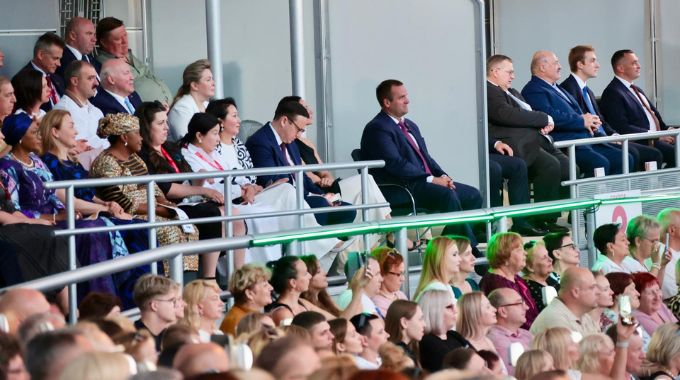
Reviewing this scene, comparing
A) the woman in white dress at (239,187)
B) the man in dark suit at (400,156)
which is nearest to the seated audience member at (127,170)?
the woman in white dress at (239,187)

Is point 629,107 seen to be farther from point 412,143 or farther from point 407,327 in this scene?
point 407,327

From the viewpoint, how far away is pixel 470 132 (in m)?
12.6

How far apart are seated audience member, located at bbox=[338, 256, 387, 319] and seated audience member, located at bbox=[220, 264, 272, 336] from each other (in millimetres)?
602

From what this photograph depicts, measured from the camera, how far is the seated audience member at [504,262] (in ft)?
30.4

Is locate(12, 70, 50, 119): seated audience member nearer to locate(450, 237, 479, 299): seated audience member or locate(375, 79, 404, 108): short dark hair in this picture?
locate(450, 237, 479, 299): seated audience member

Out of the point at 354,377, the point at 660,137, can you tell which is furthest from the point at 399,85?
the point at 354,377

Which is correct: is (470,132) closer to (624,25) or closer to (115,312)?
(624,25)

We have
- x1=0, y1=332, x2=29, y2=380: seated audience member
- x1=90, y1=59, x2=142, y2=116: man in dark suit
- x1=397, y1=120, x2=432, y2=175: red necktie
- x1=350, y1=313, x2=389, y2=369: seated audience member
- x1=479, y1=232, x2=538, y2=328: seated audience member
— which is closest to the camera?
x1=0, y1=332, x2=29, y2=380: seated audience member

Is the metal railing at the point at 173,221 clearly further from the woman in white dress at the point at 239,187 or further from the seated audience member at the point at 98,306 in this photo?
the seated audience member at the point at 98,306

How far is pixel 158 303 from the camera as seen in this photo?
6.95 m

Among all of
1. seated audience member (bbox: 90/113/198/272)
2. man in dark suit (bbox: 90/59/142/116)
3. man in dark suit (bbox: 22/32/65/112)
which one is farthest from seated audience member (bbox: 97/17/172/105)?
seated audience member (bbox: 90/113/198/272)

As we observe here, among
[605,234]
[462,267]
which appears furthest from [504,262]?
[605,234]

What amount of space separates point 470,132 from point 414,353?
16.6 ft

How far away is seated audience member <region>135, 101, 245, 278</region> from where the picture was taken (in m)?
9.85
